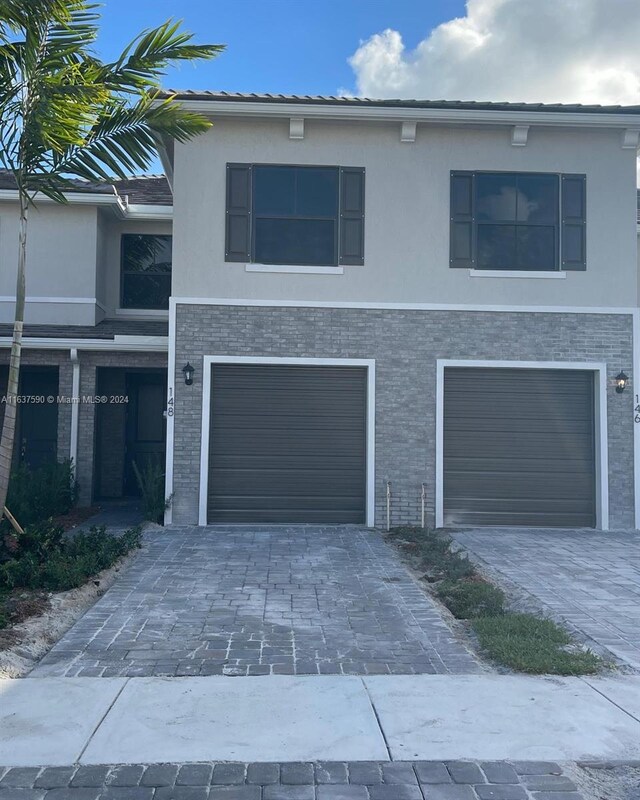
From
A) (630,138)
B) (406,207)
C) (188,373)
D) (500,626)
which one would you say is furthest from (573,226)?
(500,626)

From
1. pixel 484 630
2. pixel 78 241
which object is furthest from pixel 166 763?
pixel 78 241

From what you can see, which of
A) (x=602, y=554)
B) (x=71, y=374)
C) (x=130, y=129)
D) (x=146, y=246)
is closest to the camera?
(x=130, y=129)

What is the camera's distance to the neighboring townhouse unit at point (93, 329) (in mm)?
13664

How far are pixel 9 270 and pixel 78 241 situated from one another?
59.8 inches

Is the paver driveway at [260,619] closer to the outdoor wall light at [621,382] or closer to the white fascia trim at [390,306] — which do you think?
the white fascia trim at [390,306]

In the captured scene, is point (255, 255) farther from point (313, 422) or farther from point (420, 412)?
point (420, 412)

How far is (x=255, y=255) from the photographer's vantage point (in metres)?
12.2

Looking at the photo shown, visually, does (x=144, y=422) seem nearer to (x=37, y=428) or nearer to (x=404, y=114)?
(x=37, y=428)

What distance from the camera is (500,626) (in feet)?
21.2

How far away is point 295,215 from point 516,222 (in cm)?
382

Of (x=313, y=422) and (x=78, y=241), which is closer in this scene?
(x=313, y=422)

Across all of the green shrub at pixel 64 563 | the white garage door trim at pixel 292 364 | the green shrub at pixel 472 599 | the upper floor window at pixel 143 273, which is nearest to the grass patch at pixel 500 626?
the green shrub at pixel 472 599

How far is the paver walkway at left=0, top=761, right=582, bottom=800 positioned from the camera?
3775mm

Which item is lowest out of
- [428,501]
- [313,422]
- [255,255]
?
[428,501]
